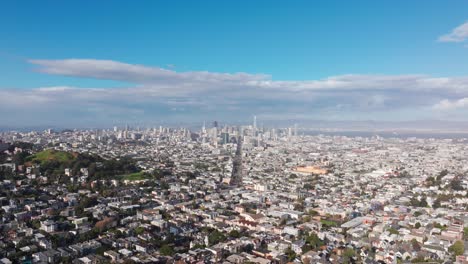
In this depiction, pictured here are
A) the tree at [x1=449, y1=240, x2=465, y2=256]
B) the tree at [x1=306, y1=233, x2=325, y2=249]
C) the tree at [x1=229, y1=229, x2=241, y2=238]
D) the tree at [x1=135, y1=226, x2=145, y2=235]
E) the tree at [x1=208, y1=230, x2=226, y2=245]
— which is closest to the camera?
the tree at [x1=449, y1=240, x2=465, y2=256]

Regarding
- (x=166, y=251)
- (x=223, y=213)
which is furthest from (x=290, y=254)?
(x=223, y=213)

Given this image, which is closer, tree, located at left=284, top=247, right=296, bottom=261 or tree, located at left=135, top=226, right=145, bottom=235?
tree, located at left=284, top=247, right=296, bottom=261

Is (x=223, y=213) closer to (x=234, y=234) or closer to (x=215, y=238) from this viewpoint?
(x=234, y=234)

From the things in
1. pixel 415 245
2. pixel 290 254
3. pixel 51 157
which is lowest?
pixel 290 254

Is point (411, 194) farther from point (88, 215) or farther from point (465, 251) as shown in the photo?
point (88, 215)

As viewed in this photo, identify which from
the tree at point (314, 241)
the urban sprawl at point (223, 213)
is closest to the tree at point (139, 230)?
the urban sprawl at point (223, 213)

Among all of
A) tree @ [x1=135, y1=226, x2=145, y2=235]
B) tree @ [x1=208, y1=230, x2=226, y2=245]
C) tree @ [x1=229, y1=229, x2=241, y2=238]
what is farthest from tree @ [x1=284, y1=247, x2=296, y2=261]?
tree @ [x1=135, y1=226, x2=145, y2=235]

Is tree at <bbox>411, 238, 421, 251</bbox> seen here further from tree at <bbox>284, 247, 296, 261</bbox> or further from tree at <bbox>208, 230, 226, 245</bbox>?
tree at <bbox>208, 230, 226, 245</bbox>

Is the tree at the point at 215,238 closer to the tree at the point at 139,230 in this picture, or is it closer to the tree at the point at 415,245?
the tree at the point at 139,230

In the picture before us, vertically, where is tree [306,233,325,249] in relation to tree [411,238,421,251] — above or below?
below

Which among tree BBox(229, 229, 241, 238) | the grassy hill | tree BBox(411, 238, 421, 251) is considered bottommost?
tree BBox(229, 229, 241, 238)
